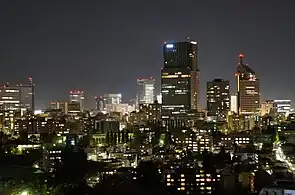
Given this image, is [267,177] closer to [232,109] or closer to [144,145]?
[144,145]

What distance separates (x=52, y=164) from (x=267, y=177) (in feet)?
16.3

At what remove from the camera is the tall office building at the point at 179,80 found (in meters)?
28.1

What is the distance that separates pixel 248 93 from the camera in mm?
31422

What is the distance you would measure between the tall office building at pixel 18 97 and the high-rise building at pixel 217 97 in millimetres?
10093

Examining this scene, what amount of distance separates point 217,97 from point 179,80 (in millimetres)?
2843

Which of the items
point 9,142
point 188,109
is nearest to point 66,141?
point 9,142

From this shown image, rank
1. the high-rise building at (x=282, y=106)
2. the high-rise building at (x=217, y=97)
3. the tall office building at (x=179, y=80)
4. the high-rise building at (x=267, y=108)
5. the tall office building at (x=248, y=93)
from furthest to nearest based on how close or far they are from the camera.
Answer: the high-rise building at (x=282, y=106) → the high-rise building at (x=267, y=108) → the tall office building at (x=248, y=93) → the high-rise building at (x=217, y=97) → the tall office building at (x=179, y=80)

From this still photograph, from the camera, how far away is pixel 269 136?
754 inches

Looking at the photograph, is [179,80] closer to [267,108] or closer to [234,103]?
[234,103]

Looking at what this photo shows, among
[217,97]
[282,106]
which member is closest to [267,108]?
[282,106]

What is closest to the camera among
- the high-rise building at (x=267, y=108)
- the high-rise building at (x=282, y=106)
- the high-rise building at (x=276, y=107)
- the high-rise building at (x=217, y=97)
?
the high-rise building at (x=217, y=97)

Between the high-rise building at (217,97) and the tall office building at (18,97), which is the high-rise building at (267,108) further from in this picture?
the tall office building at (18,97)

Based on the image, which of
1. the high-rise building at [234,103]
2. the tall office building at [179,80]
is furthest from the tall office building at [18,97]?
the high-rise building at [234,103]

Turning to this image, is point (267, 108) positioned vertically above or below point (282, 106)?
below
